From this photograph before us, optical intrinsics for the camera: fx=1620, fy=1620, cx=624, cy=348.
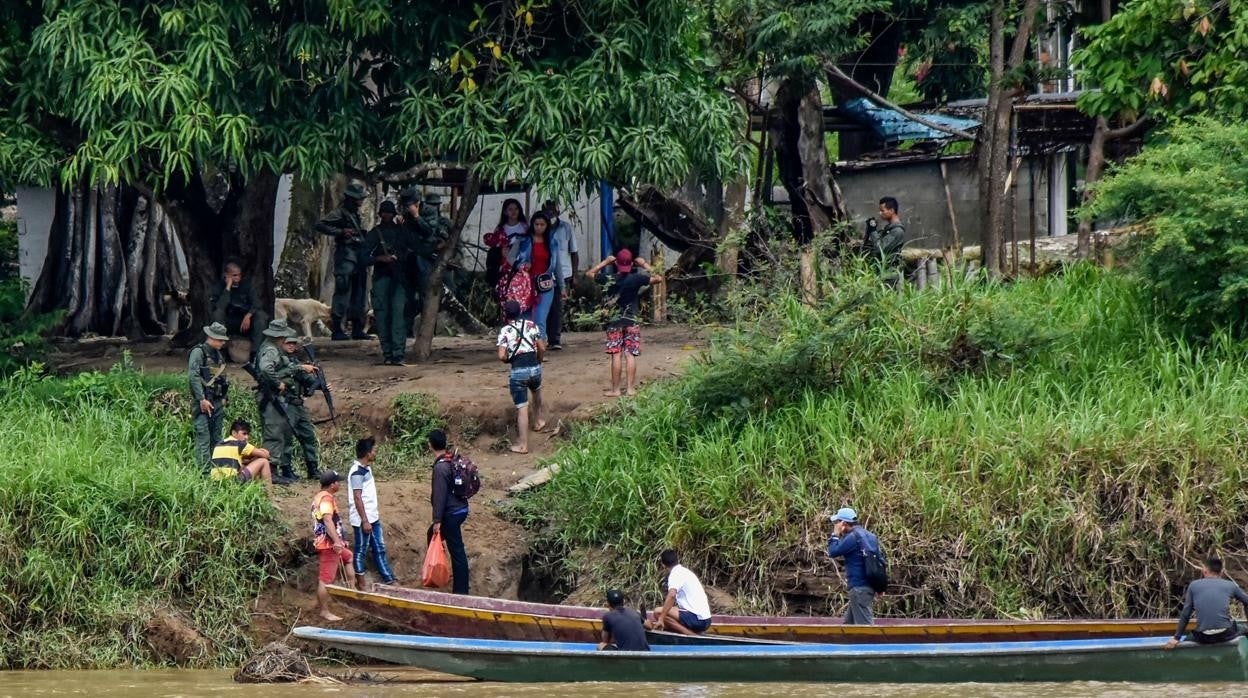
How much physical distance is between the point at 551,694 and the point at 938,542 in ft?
10.8

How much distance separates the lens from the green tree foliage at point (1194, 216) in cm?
1327

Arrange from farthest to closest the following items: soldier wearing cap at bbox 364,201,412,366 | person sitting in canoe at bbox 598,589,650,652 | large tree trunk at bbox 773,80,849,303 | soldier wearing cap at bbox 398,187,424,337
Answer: large tree trunk at bbox 773,80,849,303, soldier wearing cap at bbox 398,187,424,337, soldier wearing cap at bbox 364,201,412,366, person sitting in canoe at bbox 598,589,650,652

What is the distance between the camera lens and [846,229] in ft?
51.5

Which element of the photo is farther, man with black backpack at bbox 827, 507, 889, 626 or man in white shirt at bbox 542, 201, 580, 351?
man in white shirt at bbox 542, 201, 580, 351

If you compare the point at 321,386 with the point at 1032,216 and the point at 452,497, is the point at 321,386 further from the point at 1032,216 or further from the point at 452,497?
the point at 1032,216

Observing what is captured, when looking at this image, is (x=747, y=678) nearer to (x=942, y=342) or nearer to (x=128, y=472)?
(x=942, y=342)

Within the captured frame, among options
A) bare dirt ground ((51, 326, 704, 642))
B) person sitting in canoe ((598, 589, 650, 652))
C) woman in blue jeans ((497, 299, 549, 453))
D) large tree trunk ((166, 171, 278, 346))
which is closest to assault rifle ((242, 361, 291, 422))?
bare dirt ground ((51, 326, 704, 642))

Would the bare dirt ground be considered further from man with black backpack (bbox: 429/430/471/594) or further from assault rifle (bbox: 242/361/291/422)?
assault rifle (bbox: 242/361/291/422)

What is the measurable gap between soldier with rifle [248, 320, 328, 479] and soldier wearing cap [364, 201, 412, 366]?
2.83 meters

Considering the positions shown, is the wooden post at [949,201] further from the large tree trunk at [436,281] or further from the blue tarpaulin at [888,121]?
the large tree trunk at [436,281]

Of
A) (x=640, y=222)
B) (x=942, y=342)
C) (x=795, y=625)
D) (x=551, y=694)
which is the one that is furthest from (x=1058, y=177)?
(x=551, y=694)

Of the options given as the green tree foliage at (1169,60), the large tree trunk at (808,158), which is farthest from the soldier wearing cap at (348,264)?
the green tree foliage at (1169,60)

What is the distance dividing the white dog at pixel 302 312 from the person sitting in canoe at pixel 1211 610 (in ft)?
36.9

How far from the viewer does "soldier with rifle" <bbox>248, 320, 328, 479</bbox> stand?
1332 cm
